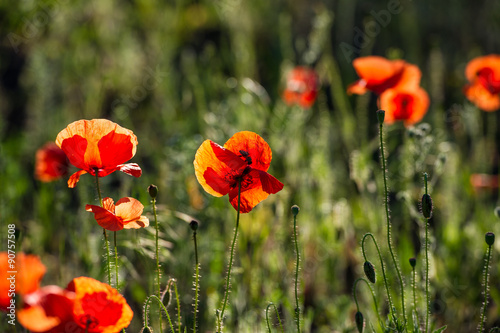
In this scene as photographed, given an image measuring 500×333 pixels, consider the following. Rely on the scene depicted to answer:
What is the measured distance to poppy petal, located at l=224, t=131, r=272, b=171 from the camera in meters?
1.39

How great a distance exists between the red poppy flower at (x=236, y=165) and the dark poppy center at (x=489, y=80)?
1382mm

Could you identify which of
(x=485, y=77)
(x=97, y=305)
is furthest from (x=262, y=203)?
(x=97, y=305)

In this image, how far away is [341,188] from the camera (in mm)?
3379

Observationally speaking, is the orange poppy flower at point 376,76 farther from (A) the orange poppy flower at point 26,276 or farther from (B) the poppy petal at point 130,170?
(A) the orange poppy flower at point 26,276

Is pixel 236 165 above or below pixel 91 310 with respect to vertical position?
above

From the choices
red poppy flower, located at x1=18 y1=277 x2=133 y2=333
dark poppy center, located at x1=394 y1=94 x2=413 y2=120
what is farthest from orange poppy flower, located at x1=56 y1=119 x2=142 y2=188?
dark poppy center, located at x1=394 y1=94 x2=413 y2=120

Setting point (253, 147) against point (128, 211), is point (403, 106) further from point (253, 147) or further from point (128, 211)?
point (128, 211)

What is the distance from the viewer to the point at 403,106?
2342 millimetres

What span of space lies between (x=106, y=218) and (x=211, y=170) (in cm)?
29

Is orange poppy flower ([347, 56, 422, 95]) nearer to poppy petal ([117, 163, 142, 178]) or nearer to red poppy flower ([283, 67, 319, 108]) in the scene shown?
red poppy flower ([283, 67, 319, 108])

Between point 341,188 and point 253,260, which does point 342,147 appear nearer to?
point 341,188

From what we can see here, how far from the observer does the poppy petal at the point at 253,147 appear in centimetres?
139

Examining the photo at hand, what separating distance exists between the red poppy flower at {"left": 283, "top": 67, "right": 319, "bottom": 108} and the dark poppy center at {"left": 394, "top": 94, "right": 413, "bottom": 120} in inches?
24.9

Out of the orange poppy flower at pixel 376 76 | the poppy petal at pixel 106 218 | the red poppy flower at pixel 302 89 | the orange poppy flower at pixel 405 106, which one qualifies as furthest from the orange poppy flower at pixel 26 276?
the red poppy flower at pixel 302 89
